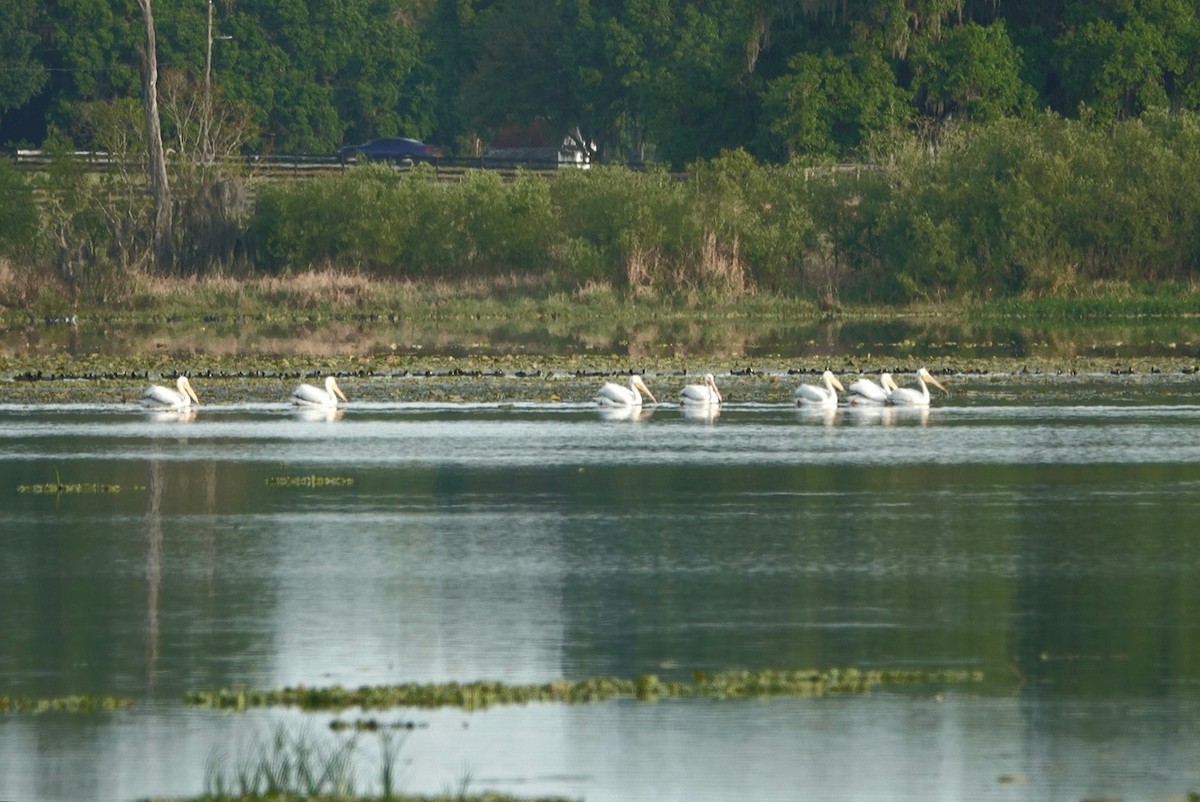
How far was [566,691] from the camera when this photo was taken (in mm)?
12438

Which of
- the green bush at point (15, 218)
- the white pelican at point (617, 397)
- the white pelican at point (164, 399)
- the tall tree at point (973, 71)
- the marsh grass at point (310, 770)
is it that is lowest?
the marsh grass at point (310, 770)

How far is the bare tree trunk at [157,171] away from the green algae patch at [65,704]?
52.0m

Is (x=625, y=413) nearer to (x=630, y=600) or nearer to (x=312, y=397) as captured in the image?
(x=312, y=397)

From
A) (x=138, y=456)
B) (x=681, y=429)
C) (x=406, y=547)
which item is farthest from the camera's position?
(x=681, y=429)

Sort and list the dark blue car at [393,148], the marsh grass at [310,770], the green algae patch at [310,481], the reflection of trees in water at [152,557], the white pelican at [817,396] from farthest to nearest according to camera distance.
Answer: the dark blue car at [393,148], the white pelican at [817,396], the green algae patch at [310,481], the reflection of trees in water at [152,557], the marsh grass at [310,770]

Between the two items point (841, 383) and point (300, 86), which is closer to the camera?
point (841, 383)

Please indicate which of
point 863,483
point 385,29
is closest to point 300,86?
point 385,29

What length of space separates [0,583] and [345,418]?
1452cm

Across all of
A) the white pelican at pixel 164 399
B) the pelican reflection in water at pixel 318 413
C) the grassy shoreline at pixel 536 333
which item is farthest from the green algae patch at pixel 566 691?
the grassy shoreline at pixel 536 333

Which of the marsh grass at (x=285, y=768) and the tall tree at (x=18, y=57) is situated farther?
the tall tree at (x=18, y=57)

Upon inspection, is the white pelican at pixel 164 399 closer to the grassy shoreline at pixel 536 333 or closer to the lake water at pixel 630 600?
the lake water at pixel 630 600

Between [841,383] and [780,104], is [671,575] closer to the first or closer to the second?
[841,383]

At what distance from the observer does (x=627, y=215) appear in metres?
60.1

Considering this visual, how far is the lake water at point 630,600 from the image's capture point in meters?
11.0
